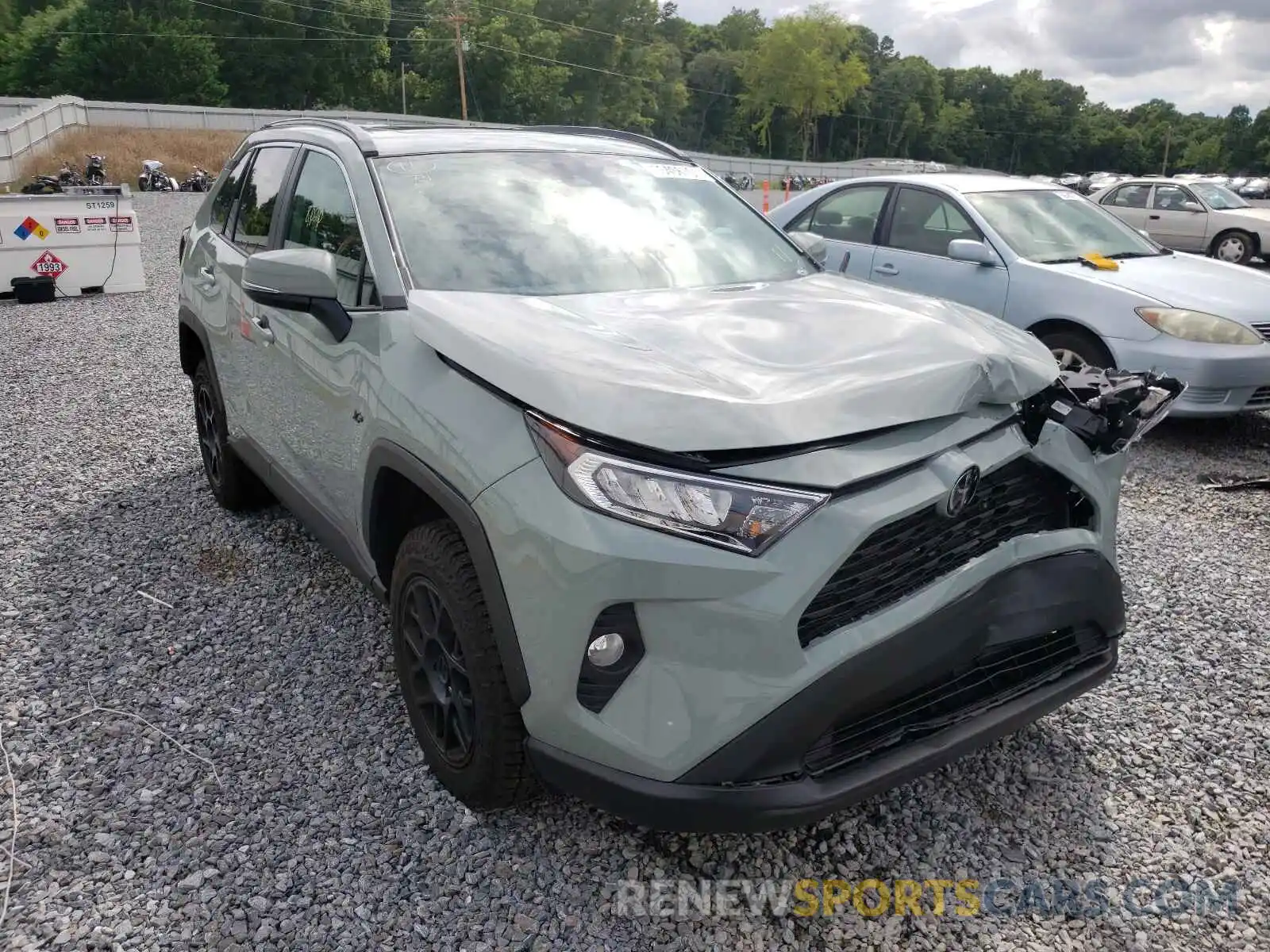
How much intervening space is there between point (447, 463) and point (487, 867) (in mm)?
1052

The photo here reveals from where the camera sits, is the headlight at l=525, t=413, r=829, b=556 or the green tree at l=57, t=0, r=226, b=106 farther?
the green tree at l=57, t=0, r=226, b=106

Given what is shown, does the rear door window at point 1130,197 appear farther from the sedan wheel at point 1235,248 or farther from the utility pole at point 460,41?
the utility pole at point 460,41

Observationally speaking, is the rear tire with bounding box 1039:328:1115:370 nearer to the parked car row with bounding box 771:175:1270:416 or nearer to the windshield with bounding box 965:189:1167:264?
the parked car row with bounding box 771:175:1270:416

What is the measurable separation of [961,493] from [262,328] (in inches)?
106

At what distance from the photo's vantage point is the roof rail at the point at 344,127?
127 inches

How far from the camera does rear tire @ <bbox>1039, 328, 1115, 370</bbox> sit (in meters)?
5.83

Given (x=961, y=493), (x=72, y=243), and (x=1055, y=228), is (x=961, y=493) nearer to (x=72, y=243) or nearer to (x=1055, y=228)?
(x=1055, y=228)

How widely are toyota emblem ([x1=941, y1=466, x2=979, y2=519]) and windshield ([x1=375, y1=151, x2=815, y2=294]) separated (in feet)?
4.07

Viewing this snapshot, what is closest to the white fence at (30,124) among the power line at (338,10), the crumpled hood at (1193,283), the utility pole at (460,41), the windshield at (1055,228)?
the utility pole at (460,41)

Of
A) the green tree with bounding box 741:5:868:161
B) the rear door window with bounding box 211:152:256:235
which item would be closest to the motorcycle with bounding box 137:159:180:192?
the rear door window with bounding box 211:152:256:235

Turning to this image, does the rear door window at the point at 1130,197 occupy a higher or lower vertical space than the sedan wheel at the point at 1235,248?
higher

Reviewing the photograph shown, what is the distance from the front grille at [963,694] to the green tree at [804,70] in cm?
10053

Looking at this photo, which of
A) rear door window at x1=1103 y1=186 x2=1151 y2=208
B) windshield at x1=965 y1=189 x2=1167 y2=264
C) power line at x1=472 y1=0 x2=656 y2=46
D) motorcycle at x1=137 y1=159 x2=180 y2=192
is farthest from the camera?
power line at x1=472 y1=0 x2=656 y2=46

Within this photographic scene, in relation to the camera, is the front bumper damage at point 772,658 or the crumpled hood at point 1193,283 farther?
the crumpled hood at point 1193,283
